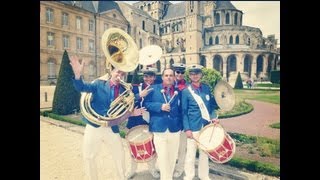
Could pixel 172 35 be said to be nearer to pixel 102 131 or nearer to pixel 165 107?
pixel 165 107

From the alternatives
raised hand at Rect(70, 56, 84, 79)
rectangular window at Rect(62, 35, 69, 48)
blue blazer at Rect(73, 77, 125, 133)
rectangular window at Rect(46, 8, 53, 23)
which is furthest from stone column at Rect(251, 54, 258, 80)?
rectangular window at Rect(46, 8, 53, 23)

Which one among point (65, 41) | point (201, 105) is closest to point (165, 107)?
point (201, 105)

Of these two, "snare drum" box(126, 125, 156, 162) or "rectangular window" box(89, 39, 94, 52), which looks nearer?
"snare drum" box(126, 125, 156, 162)

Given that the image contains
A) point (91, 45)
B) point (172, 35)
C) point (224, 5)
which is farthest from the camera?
point (91, 45)

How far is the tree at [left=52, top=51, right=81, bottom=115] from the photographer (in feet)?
29.1

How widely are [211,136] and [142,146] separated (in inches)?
68.2

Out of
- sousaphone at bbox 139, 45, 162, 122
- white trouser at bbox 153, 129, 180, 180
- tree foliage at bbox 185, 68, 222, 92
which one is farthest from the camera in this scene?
tree foliage at bbox 185, 68, 222, 92

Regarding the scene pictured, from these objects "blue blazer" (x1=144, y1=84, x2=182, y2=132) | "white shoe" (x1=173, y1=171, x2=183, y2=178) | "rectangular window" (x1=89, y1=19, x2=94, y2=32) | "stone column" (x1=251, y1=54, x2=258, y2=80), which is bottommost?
"white shoe" (x1=173, y1=171, x2=183, y2=178)

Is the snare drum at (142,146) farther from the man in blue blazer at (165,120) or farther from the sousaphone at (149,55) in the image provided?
the sousaphone at (149,55)

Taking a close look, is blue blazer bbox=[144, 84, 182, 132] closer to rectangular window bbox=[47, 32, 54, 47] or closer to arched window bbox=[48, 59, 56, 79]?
arched window bbox=[48, 59, 56, 79]

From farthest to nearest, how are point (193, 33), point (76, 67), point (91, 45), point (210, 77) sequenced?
point (91, 45) < point (193, 33) < point (210, 77) < point (76, 67)

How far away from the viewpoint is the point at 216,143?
221 inches

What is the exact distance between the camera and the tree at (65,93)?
8.88 meters
